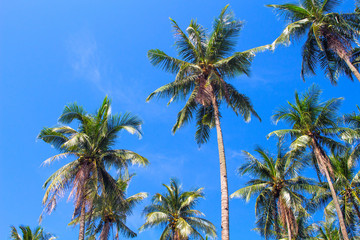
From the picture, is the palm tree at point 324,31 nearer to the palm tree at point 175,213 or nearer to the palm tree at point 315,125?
the palm tree at point 315,125

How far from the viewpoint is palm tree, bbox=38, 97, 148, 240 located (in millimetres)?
15602

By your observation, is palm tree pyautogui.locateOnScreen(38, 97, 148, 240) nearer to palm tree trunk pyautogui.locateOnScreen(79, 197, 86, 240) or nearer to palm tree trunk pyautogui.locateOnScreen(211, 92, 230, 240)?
palm tree trunk pyautogui.locateOnScreen(79, 197, 86, 240)

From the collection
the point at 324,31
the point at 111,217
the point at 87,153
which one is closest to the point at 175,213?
the point at 111,217

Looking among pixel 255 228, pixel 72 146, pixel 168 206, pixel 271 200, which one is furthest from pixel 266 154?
pixel 72 146

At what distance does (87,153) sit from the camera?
55.3 ft

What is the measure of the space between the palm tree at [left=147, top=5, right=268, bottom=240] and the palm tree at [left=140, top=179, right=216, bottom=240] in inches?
306

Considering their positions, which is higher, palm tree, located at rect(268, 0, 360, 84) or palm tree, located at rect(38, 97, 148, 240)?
palm tree, located at rect(268, 0, 360, 84)

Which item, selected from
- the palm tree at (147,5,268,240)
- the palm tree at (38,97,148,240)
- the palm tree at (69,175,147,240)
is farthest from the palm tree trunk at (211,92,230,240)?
the palm tree at (69,175,147,240)

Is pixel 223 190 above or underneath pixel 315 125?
underneath

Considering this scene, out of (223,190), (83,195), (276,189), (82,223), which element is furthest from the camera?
(276,189)

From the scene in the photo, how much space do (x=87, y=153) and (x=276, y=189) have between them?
1343 cm

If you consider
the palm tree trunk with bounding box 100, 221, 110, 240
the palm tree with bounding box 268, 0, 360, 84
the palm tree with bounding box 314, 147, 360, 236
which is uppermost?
the palm tree with bounding box 268, 0, 360, 84

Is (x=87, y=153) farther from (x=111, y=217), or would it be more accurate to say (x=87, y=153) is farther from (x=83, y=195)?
(x=111, y=217)

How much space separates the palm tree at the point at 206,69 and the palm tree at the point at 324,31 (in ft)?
8.42
